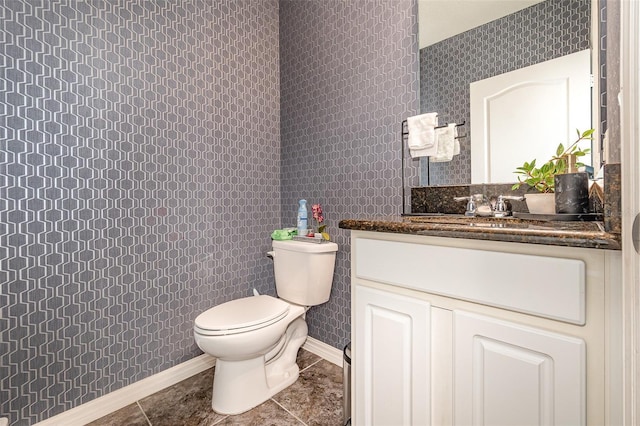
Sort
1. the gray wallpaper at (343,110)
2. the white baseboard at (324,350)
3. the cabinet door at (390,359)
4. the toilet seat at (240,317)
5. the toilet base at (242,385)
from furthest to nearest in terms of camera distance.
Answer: the white baseboard at (324,350), the gray wallpaper at (343,110), the toilet base at (242,385), the toilet seat at (240,317), the cabinet door at (390,359)

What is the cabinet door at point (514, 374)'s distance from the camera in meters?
0.63

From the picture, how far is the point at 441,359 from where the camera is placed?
0.82 metres

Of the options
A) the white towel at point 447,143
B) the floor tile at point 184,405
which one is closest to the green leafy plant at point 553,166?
the white towel at point 447,143

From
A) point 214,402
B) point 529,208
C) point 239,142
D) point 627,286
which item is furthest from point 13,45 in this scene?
point 529,208

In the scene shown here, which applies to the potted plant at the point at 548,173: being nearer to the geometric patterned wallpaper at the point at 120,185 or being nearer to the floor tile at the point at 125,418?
the geometric patterned wallpaper at the point at 120,185

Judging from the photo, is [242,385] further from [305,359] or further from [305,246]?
[305,246]

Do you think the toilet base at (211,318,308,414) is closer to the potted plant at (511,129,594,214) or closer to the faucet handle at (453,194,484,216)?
the faucet handle at (453,194,484,216)

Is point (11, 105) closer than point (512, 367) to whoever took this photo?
No

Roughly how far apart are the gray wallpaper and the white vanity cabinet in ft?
2.40

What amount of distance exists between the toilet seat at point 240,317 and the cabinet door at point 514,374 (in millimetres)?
857

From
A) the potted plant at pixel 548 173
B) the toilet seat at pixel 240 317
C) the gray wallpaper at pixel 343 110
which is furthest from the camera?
the gray wallpaper at pixel 343 110

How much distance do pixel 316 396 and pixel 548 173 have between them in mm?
1427

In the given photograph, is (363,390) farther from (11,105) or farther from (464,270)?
(11,105)

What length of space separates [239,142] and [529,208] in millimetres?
1543
